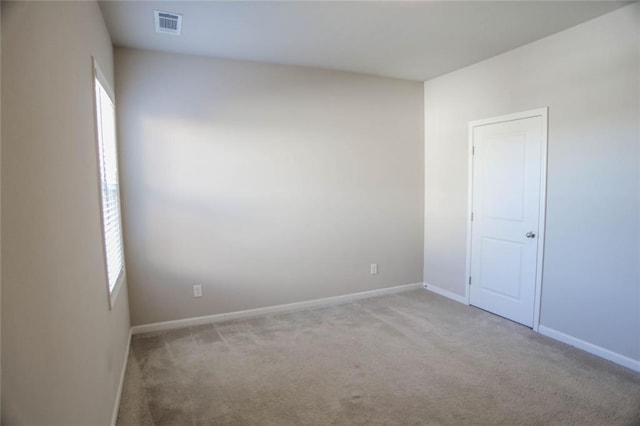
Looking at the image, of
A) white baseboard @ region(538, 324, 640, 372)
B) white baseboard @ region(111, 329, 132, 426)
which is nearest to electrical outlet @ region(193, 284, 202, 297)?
white baseboard @ region(111, 329, 132, 426)

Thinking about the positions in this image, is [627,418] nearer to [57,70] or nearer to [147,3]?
[57,70]

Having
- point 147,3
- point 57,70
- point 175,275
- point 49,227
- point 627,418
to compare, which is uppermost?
point 147,3

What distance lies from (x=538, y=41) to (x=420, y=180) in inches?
77.9

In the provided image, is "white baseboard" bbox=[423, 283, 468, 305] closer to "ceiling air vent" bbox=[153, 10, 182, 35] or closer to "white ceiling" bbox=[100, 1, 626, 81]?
"white ceiling" bbox=[100, 1, 626, 81]

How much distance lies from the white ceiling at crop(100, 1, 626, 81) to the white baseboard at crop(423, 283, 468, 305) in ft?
8.74

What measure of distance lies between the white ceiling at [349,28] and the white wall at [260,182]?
364mm

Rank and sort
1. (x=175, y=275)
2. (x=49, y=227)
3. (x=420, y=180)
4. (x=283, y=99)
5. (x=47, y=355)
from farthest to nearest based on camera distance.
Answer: (x=420, y=180), (x=283, y=99), (x=175, y=275), (x=49, y=227), (x=47, y=355)

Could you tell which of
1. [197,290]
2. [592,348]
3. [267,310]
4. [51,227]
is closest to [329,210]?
[267,310]

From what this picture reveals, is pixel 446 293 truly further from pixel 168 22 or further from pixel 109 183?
pixel 168 22

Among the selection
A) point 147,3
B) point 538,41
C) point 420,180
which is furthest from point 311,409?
point 538,41

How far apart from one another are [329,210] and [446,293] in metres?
1.81

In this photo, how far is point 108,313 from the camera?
2.27m

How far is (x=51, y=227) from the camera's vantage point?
129 centimetres

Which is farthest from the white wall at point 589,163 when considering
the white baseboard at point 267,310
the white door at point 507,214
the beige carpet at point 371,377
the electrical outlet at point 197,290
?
the electrical outlet at point 197,290
